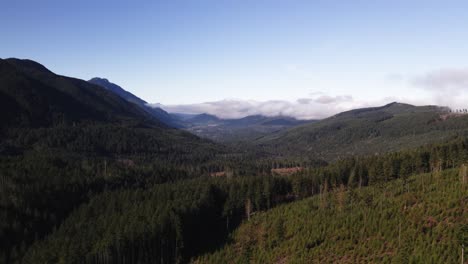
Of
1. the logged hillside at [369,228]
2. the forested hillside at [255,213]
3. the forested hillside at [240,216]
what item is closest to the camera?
the logged hillside at [369,228]

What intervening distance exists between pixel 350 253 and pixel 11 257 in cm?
8700

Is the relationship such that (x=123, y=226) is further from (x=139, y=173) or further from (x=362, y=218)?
(x=139, y=173)

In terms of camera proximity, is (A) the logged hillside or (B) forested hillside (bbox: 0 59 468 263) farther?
(B) forested hillside (bbox: 0 59 468 263)

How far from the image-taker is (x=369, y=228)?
90.1 metres

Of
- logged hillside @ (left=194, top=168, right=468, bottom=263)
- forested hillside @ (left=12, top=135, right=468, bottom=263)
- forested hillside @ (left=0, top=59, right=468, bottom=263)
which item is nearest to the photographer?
logged hillside @ (left=194, top=168, right=468, bottom=263)

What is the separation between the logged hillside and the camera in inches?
3000

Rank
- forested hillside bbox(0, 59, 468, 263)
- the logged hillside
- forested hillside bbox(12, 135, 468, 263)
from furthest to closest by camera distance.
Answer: forested hillside bbox(12, 135, 468, 263) → forested hillside bbox(0, 59, 468, 263) → the logged hillside

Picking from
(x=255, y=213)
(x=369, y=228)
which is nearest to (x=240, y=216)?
(x=255, y=213)

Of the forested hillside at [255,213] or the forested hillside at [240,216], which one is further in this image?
the forested hillside at [255,213]

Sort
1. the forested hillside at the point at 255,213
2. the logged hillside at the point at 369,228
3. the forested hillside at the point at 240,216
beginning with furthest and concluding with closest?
the forested hillside at the point at 255,213
the forested hillside at the point at 240,216
the logged hillside at the point at 369,228

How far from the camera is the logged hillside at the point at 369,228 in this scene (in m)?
76.2

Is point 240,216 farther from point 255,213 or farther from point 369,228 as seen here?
point 369,228

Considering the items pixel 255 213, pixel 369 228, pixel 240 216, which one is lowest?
pixel 240 216

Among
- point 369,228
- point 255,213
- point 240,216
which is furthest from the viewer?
point 240,216
